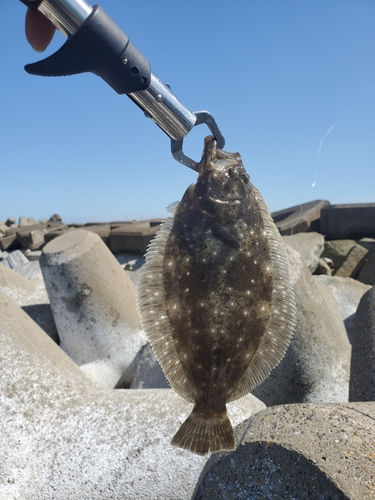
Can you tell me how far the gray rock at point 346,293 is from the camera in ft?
17.4

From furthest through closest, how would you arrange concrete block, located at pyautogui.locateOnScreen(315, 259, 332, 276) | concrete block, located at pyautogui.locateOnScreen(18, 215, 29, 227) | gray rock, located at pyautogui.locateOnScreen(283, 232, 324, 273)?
concrete block, located at pyautogui.locateOnScreen(18, 215, 29, 227) → concrete block, located at pyautogui.locateOnScreen(315, 259, 332, 276) → gray rock, located at pyautogui.locateOnScreen(283, 232, 324, 273)

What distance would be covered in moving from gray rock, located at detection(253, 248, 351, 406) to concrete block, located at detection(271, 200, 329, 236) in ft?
12.3

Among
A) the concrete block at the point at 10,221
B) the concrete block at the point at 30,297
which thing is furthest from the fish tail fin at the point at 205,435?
the concrete block at the point at 10,221

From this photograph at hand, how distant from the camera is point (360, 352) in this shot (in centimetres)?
284

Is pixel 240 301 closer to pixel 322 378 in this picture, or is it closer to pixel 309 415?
pixel 309 415

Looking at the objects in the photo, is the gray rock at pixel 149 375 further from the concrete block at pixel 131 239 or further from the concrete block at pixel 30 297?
the concrete block at pixel 131 239

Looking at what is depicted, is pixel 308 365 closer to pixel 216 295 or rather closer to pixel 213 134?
pixel 216 295

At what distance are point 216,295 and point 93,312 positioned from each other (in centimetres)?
330

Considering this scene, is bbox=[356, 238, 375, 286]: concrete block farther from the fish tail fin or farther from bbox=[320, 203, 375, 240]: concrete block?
the fish tail fin

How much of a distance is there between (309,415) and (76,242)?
3.38m

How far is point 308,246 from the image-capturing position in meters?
6.86

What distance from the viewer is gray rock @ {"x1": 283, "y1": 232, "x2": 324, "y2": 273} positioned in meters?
6.62

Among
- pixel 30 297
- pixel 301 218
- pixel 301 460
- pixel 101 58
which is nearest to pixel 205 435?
pixel 301 460

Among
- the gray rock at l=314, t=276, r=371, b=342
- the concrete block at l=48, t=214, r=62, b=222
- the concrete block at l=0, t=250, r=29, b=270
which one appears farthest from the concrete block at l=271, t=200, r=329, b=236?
the concrete block at l=48, t=214, r=62, b=222
